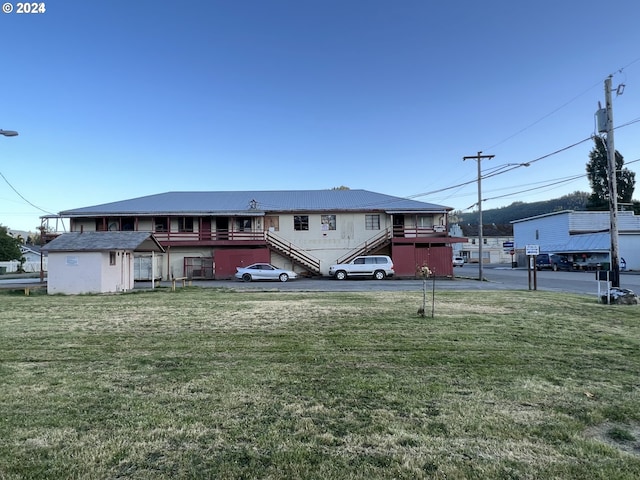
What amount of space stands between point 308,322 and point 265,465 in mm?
6470

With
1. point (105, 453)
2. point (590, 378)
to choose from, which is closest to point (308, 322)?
point (590, 378)

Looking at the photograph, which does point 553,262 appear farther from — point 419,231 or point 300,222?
point 300,222

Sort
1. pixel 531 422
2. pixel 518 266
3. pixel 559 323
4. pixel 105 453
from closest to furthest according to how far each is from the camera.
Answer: pixel 105 453, pixel 531 422, pixel 559 323, pixel 518 266

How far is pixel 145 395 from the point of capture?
177 inches

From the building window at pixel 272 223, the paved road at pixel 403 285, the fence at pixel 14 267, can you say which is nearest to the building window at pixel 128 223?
the paved road at pixel 403 285

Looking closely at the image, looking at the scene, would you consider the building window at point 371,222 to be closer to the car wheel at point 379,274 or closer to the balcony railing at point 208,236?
the car wheel at point 379,274

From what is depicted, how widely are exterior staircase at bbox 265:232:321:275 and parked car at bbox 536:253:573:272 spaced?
29808 mm

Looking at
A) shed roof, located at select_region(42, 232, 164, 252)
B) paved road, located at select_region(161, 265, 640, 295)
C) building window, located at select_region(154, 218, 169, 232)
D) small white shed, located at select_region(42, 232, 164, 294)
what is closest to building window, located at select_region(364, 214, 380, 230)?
paved road, located at select_region(161, 265, 640, 295)

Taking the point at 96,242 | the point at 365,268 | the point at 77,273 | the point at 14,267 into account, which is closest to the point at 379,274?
the point at 365,268

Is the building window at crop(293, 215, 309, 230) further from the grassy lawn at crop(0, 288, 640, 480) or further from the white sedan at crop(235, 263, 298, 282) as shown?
the grassy lawn at crop(0, 288, 640, 480)

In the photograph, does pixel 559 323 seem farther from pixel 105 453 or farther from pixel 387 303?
pixel 105 453

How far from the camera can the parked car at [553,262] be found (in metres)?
46.2

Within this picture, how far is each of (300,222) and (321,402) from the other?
29.5 m

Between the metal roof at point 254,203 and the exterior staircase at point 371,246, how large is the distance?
2.08 metres
